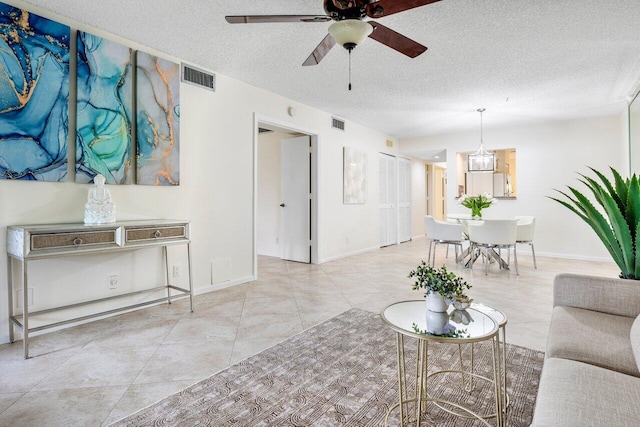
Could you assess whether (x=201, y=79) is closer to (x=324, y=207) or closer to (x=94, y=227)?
(x=94, y=227)

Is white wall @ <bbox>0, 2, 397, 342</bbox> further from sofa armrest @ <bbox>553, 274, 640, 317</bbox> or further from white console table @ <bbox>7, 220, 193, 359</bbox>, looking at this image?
sofa armrest @ <bbox>553, 274, 640, 317</bbox>

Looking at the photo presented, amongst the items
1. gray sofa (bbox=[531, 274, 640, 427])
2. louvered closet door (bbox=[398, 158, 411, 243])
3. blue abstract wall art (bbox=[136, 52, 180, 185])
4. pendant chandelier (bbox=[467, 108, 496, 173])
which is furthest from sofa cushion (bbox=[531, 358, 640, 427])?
louvered closet door (bbox=[398, 158, 411, 243])

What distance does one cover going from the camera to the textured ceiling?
2605mm

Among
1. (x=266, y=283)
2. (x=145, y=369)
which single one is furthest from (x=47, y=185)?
(x=266, y=283)

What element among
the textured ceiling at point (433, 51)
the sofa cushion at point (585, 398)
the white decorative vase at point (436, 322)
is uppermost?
the textured ceiling at point (433, 51)

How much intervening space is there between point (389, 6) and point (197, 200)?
269 cm

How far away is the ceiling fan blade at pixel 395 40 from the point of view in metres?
2.13

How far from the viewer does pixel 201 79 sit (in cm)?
366

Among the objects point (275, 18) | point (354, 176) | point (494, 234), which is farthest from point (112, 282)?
point (494, 234)

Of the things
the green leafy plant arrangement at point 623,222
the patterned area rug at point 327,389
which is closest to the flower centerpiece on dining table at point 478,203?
the green leafy plant arrangement at point 623,222

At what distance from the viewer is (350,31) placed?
6.59 ft

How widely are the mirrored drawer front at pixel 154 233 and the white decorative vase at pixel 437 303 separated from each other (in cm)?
234

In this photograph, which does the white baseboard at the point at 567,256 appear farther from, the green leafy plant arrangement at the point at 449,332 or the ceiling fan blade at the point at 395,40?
the green leafy plant arrangement at the point at 449,332

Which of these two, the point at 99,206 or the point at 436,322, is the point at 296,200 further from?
the point at 436,322
